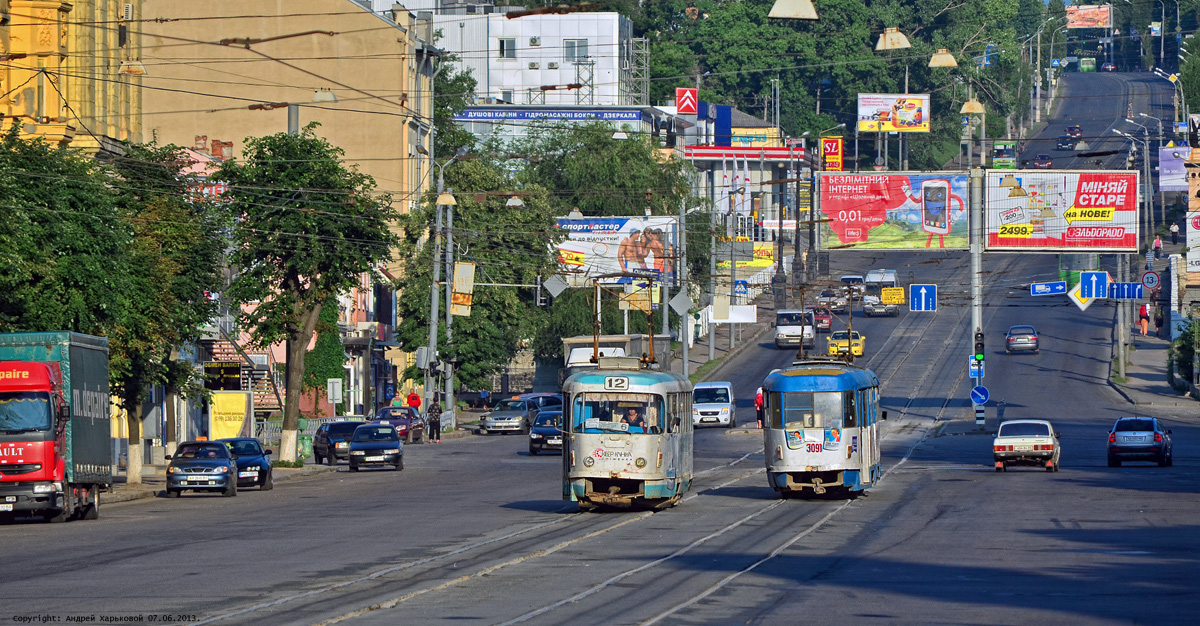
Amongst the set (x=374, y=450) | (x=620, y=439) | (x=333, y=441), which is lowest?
(x=333, y=441)

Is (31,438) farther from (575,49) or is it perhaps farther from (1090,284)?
(575,49)

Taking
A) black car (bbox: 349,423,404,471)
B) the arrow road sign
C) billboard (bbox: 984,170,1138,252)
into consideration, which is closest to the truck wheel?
black car (bbox: 349,423,404,471)

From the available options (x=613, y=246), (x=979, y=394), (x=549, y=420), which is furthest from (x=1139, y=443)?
(x=613, y=246)

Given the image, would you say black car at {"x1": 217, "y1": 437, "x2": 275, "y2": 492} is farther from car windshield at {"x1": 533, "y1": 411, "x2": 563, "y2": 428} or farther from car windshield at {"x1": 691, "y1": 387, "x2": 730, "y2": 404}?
car windshield at {"x1": 691, "y1": 387, "x2": 730, "y2": 404}

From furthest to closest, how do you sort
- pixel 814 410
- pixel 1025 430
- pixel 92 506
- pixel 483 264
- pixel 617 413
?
pixel 483 264
pixel 1025 430
pixel 814 410
pixel 92 506
pixel 617 413

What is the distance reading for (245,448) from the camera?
41469mm

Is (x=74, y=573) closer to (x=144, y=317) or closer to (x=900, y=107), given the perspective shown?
(x=144, y=317)

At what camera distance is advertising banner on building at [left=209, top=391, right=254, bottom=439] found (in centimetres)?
5788

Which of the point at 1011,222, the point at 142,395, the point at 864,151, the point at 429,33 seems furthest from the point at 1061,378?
the point at 864,151

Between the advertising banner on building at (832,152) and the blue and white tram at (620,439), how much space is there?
99563mm

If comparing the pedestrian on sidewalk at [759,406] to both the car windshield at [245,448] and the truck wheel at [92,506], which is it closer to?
the car windshield at [245,448]

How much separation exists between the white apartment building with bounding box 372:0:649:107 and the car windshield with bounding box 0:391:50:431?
95960mm

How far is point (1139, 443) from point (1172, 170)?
90353 mm

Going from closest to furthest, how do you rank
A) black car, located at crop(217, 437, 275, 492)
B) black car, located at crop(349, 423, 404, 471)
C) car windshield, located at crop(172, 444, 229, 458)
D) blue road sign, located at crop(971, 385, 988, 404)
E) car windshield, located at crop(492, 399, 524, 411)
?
car windshield, located at crop(172, 444, 229, 458) < black car, located at crop(217, 437, 275, 492) < black car, located at crop(349, 423, 404, 471) < blue road sign, located at crop(971, 385, 988, 404) < car windshield, located at crop(492, 399, 524, 411)
